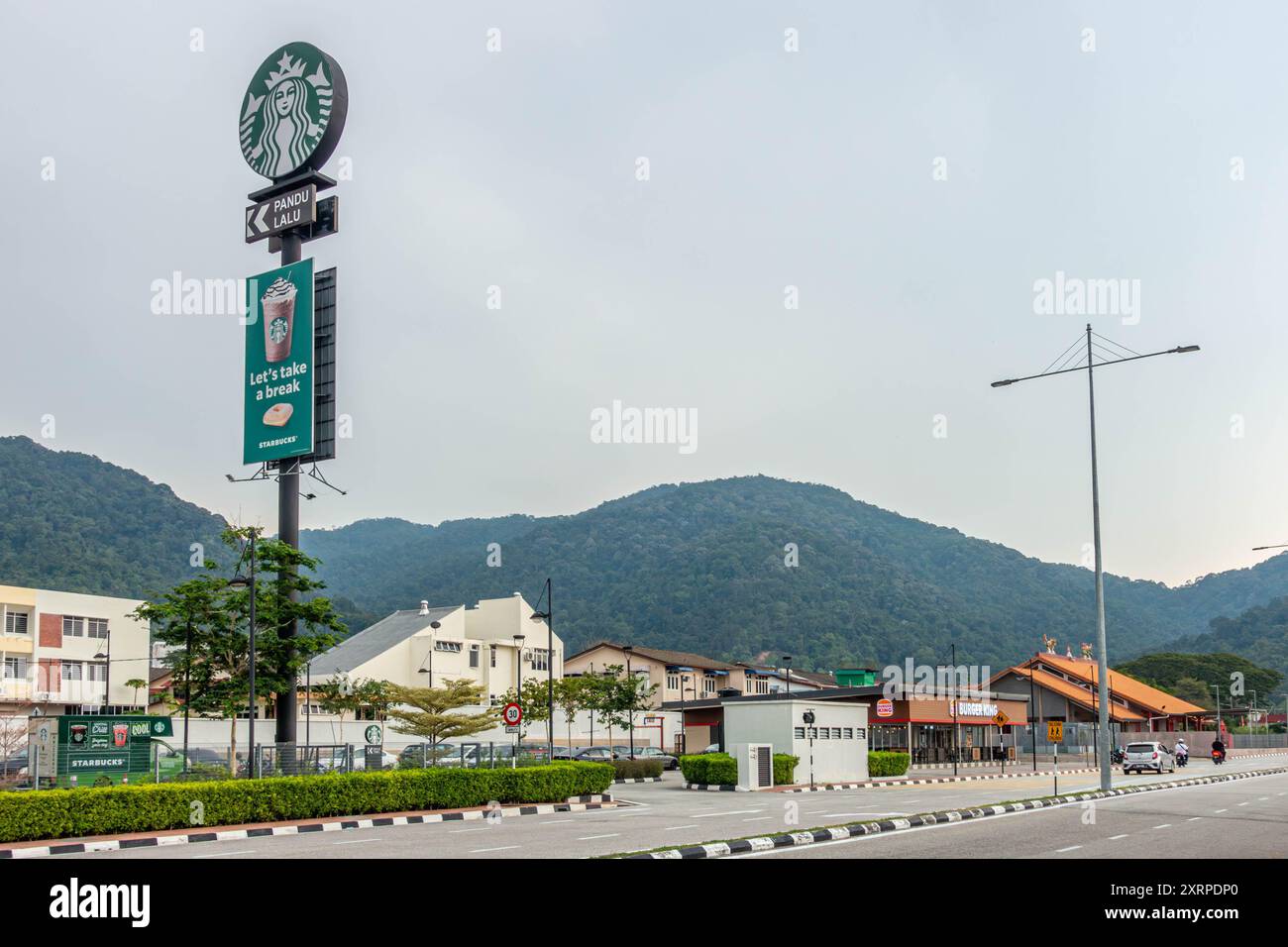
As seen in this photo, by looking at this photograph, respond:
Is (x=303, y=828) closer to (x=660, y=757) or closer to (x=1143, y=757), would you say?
(x=660, y=757)

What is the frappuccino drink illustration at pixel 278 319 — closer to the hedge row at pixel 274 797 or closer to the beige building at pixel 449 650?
the hedge row at pixel 274 797

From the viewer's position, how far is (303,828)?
25891mm

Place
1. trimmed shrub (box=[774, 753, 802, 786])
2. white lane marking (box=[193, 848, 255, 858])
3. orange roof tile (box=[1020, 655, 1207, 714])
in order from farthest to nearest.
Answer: orange roof tile (box=[1020, 655, 1207, 714]) → trimmed shrub (box=[774, 753, 802, 786]) → white lane marking (box=[193, 848, 255, 858])

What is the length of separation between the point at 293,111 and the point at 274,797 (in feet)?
75.7

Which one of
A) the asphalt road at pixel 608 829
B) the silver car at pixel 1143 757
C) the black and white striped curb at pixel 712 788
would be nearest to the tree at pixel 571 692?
the black and white striped curb at pixel 712 788

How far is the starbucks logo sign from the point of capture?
38438 mm

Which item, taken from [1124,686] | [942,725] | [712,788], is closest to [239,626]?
[712,788]

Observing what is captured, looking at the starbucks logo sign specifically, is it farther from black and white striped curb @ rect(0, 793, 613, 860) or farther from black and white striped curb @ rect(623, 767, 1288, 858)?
black and white striped curb @ rect(623, 767, 1288, 858)

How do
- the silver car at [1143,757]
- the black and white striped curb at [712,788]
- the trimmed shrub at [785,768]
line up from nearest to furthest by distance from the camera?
the black and white striped curb at [712,788], the trimmed shrub at [785,768], the silver car at [1143,757]

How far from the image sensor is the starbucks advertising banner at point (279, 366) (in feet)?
121

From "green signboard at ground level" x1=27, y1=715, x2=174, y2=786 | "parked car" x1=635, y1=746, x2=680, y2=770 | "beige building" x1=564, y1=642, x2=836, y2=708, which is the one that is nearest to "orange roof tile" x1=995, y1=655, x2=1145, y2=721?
"beige building" x1=564, y1=642, x2=836, y2=708

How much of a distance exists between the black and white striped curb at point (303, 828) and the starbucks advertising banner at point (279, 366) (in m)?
12.9

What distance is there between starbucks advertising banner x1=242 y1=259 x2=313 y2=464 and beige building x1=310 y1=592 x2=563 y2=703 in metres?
38.3
